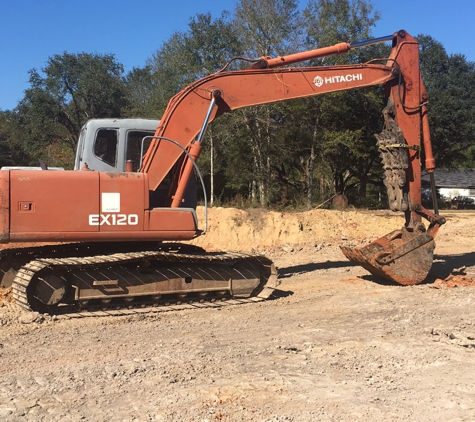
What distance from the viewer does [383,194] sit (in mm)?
37844

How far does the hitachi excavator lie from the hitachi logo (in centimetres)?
2

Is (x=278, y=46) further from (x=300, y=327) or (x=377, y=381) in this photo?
(x=377, y=381)

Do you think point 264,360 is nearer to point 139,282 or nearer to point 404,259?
point 139,282

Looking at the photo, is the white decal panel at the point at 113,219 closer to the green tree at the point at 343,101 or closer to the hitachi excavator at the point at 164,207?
the hitachi excavator at the point at 164,207

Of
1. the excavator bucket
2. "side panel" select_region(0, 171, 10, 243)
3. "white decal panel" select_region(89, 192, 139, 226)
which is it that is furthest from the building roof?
"side panel" select_region(0, 171, 10, 243)

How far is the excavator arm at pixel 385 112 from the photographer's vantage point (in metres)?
8.18

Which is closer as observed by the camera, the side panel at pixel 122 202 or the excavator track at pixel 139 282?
the excavator track at pixel 139 282

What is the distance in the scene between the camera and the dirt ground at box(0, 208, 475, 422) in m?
4.21

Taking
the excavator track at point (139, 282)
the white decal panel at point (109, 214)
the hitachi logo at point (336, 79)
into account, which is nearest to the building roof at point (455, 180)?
the hitachi logo at point (336, 79)

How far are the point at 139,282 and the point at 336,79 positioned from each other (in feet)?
15.3

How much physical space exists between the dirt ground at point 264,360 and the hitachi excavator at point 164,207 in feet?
1.40

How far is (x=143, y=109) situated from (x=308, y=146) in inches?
420

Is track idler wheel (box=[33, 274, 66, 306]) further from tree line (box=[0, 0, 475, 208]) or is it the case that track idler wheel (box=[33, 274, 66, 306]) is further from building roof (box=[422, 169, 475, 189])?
building roof (box=[422, 169, 475, 189])

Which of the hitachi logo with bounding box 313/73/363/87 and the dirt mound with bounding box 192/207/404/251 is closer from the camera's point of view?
the hitachi logo with bounding box 313/73/363/87
